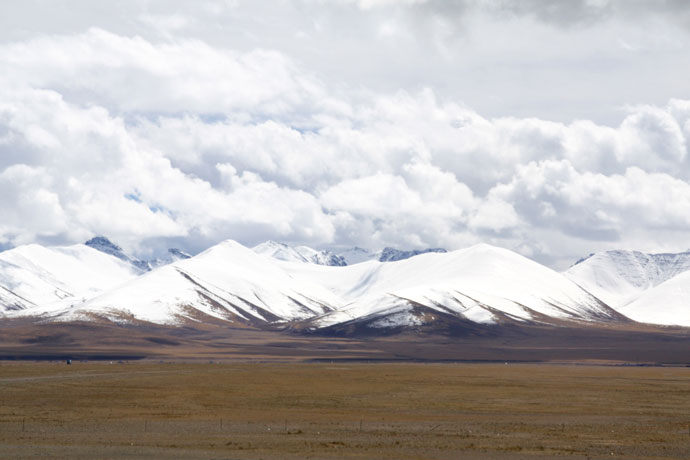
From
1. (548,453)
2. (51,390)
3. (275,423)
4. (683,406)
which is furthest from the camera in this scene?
(51,390)

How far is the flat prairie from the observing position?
61719mm

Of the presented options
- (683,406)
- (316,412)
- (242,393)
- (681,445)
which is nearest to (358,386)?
(242,393)

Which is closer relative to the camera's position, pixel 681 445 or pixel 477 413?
pixel 681 445

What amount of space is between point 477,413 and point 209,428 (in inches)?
1138

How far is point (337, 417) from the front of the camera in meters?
83.8

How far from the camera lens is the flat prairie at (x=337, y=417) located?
6172 centimetres

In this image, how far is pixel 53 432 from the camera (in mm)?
70312

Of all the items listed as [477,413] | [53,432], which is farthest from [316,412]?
[53,432]

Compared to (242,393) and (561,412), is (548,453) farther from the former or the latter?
(242,393)

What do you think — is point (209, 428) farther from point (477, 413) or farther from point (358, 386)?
point (358, 386)

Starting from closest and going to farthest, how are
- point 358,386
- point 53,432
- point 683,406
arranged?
point 53,432 < point 683,406 < point 358,386

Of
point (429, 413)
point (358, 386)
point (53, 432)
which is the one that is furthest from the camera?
point (358, 386)

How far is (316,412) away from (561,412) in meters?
25.5

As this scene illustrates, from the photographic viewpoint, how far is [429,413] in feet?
288
